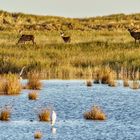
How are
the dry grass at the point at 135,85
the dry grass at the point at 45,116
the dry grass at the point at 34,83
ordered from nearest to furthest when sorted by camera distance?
1. the dry grass at the point at 45,116
2. the dry grass at the point at 34,83
3. the dry grass at the point at 135,85

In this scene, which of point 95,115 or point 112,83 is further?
point 112,83

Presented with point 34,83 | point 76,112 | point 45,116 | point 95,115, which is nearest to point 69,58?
point 34,83

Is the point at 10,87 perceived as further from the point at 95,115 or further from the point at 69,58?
the point at 69,58

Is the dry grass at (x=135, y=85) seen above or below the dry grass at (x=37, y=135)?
below

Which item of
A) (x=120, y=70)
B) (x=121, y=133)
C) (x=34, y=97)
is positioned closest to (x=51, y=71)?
(x=120, y=70)

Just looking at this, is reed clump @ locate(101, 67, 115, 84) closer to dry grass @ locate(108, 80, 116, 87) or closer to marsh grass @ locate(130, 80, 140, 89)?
dry grass @ locate(108, 80, 116, 87)

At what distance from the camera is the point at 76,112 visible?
91.9 feet

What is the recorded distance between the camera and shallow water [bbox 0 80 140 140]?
22469 millimetres

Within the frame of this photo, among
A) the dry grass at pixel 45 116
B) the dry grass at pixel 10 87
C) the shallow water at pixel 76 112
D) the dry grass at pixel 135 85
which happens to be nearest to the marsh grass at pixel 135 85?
the dry grass at pixel 135 85

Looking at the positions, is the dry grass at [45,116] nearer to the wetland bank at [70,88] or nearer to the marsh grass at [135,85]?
the wetland bank at [70,88]

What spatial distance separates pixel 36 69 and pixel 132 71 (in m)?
5.92

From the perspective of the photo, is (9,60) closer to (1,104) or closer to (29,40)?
(29,40)

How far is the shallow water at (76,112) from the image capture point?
73.7 feet

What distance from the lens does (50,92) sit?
119ft
